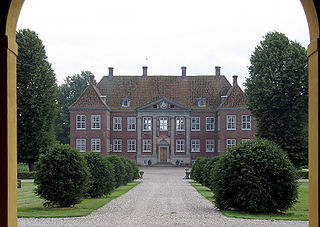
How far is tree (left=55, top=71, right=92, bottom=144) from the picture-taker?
72938 mm

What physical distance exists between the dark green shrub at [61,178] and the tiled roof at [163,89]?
1780 inches

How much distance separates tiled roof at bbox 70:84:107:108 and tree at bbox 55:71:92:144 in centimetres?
1306

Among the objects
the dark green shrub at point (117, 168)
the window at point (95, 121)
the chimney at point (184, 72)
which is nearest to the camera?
the dark green shrub at point (117, 168)

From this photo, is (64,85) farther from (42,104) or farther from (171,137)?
(42,104)

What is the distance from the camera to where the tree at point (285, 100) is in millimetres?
36281

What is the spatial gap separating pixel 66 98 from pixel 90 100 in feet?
56.7

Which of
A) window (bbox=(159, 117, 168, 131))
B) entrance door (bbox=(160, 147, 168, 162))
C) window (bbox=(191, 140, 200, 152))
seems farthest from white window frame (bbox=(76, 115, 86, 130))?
window (bbox=(191, 140, 200, 152))

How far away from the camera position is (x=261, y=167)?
587 inches

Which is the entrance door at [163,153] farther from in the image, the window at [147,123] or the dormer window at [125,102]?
the dormer window at [125,102]

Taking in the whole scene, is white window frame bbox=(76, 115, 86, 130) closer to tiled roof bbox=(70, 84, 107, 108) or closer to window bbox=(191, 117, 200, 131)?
tiled roof bbox=(70, 84, 107, 108)

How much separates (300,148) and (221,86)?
27685mm

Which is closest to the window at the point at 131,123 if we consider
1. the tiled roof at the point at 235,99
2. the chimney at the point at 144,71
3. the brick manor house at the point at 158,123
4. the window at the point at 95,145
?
the brick manor house at the point at 158,123

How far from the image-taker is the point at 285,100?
119ft

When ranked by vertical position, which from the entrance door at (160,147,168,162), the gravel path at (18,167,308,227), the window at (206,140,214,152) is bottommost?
the entrance door at (160,147,168,162)
